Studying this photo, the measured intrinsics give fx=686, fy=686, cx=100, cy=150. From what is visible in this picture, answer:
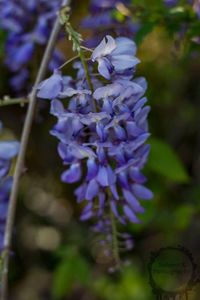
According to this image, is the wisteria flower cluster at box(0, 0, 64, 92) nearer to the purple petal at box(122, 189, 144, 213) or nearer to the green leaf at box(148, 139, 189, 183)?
the green leaf at box(148, 139, 189, 183)

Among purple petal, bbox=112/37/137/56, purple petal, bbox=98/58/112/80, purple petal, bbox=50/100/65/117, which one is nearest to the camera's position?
purple petal, bbox=98/58/112/80

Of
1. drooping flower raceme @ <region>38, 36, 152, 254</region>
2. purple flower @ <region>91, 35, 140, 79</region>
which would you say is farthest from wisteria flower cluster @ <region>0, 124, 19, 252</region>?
purple flower @ <region>91, 35, 140, 79</region>

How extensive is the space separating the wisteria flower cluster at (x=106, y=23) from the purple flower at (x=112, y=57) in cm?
87

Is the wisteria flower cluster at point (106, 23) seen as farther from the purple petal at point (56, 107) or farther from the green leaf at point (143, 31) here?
the purple petal at point (56, 107)

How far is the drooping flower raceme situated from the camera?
200cm

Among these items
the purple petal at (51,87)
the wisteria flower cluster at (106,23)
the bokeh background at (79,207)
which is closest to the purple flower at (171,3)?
the wisteria flower cluster at (106,23)

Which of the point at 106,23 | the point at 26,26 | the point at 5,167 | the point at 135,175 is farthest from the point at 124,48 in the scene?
the point at 26,26

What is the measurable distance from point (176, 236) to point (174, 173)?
923 millimetres

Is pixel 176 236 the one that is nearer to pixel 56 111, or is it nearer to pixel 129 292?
pixel 129 292

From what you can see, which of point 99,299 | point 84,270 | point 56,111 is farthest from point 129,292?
point 56,111

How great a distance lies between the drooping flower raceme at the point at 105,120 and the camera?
78.5 inches

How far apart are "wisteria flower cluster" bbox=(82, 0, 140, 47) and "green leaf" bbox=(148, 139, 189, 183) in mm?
578

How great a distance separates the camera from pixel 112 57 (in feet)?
6.59

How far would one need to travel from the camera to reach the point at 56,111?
2164 mm
